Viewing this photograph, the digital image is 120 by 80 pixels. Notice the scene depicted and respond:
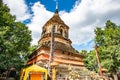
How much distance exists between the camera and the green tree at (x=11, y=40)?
61.8 ft

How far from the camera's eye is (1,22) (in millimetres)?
21016

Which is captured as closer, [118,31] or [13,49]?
[13,49]

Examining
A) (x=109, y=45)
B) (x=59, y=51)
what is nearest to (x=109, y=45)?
(x=109, y=45)

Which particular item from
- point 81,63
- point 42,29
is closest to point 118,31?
point 81,63

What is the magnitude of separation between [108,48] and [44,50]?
1035cm

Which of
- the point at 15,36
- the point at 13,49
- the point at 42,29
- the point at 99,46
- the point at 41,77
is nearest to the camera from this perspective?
the point at 41,77

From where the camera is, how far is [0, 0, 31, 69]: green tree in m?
18.9

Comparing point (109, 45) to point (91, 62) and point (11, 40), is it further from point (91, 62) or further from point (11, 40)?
point (11, 40)

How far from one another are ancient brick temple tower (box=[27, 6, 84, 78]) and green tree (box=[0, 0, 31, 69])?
2.92 meters

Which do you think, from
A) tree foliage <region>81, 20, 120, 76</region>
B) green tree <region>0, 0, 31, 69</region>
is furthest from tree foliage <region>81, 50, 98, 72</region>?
green tree <region>0, 0, 31, 69</region>

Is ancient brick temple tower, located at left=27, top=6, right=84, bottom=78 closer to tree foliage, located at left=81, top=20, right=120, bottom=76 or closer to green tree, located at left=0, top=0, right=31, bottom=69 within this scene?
green tree, located at left=0, top=0, right=31, bottom=69

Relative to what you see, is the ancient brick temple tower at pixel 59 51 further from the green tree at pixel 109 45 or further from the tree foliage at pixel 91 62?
the green tree at pixel 109 45

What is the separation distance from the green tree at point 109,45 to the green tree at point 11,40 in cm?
→ 1240

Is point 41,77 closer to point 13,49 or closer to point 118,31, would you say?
point 13,49
